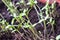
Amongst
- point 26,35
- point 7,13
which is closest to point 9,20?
point 7,13

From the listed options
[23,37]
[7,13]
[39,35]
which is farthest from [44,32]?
[7,13]

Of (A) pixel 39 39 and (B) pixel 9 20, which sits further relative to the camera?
(B) pixel 9 20

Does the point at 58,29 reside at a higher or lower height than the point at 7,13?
lower

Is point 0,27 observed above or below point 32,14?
below

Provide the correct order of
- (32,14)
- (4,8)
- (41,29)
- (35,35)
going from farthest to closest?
(4,8)
(32,14)
(41,29)
(35,35)

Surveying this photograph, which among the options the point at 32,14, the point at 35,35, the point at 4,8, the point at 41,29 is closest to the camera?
the point at 35,35

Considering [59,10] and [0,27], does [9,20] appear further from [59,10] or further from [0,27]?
[59,10]

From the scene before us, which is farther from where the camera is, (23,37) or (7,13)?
(7,13)

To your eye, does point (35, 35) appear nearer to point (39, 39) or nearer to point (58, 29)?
point (39, 39)

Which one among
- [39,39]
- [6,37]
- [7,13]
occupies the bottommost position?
[39,39]
